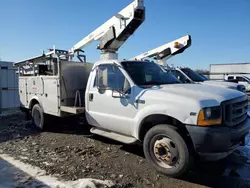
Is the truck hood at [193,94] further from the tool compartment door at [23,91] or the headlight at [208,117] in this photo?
the tool compartment door at [23,91]

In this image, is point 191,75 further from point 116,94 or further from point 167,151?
point 167,151

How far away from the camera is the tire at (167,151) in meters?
3.97

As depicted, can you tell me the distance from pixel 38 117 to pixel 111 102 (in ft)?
11.3

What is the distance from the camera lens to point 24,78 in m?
8.05

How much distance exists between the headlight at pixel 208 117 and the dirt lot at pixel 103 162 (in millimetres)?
1061

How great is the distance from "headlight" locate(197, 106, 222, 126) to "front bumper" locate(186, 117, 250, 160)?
0.08m

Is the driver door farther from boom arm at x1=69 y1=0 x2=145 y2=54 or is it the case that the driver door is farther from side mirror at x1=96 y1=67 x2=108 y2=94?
boom arm at x1=69 y1=0 x2=145 y2=54

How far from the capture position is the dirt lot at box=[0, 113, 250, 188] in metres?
4.09

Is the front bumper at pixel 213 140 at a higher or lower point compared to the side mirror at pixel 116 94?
lower

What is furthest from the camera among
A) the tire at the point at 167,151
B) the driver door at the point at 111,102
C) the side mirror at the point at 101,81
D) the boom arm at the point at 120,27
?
the boom arm at the point at 120,27

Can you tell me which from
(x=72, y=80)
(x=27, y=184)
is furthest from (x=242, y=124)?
(x=72, y=80)

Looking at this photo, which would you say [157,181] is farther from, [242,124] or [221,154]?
[242,124]

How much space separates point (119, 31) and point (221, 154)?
168 inches

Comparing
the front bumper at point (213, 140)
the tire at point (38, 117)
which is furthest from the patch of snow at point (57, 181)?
the tire at point (38, 117)
